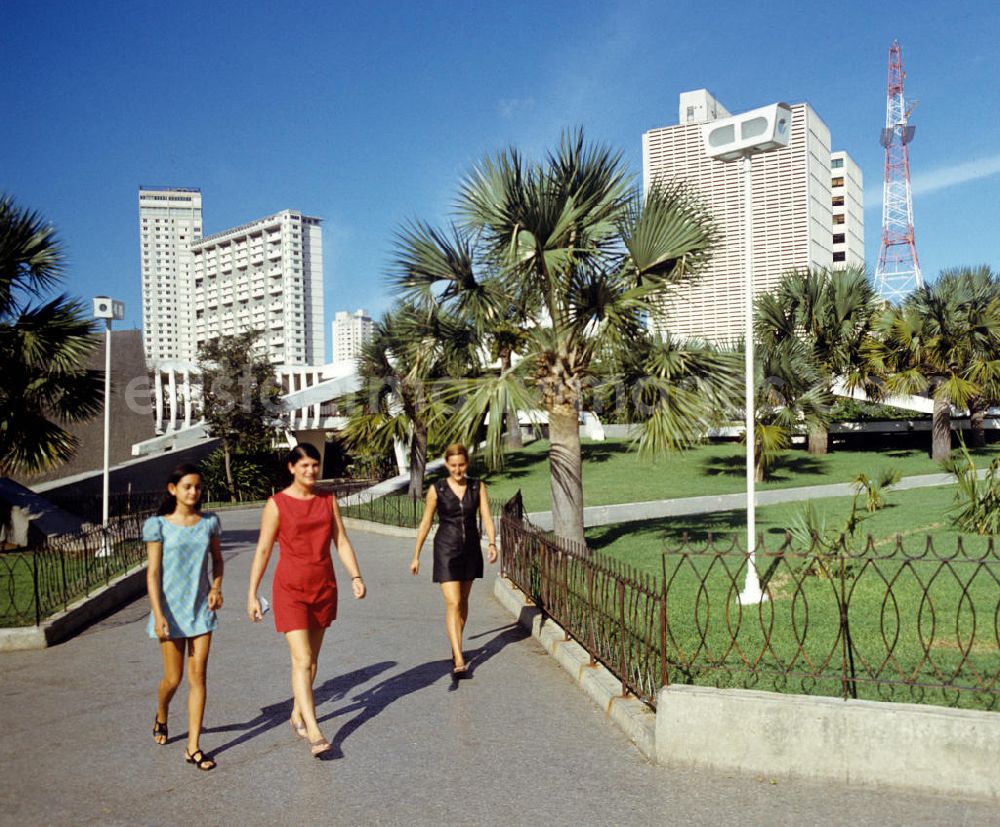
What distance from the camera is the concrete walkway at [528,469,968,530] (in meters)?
18.2

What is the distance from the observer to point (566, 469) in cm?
1163

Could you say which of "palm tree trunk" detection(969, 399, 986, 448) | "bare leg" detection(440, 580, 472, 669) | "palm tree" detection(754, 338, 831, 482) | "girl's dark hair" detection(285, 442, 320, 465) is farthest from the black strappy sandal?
"palm tree trunk" detection(969, 399, 986, 448)

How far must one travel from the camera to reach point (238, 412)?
27.0m

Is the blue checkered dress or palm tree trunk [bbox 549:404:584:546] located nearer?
the blue checkered dress

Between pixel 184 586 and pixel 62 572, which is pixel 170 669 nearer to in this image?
pixel 184 586

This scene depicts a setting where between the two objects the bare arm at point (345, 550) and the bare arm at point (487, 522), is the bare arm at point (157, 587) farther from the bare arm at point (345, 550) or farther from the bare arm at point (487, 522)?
the bare arm at point (487, 522)

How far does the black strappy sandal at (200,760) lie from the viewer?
15.6 ft

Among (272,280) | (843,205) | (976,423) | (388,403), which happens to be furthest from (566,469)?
(272,280)

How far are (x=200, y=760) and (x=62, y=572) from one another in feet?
17.4

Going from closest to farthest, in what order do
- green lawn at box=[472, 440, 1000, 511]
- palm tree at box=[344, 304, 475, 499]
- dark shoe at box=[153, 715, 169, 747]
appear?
dark shoe at box=[153, 715, 169, 747]
palm tree at box=[344, 304, 475, 499]
green lawn at box=[472, 440, 1000, 511]

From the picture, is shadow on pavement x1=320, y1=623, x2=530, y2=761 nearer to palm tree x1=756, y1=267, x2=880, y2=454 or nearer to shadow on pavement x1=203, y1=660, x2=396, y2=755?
shadow on pavement x1=203, y1=660, x2=396, y2=755

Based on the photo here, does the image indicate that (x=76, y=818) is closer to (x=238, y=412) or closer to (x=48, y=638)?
(x=48, y=638)

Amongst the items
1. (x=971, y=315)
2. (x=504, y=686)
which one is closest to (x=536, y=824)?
(x=504, y=686)

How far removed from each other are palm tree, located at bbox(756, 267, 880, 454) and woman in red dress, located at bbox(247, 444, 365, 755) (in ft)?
81.4
